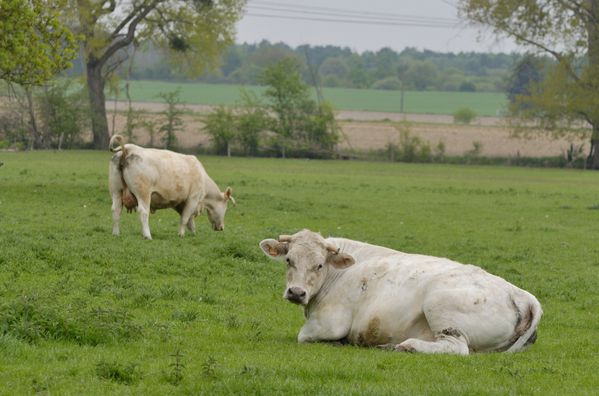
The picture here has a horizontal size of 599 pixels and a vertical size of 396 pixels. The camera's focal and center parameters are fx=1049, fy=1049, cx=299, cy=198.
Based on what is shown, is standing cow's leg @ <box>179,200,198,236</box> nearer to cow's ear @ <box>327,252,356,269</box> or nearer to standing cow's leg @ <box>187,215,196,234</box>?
standing cow's leg @ <box>187,215,196,234</box>

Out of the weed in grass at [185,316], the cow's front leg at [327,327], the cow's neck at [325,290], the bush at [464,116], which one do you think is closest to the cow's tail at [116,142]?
the weed in grass at [185,316]

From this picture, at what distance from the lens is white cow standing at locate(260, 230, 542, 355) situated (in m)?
11.0

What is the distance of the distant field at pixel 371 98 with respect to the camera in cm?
13588

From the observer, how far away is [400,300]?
11523 mm

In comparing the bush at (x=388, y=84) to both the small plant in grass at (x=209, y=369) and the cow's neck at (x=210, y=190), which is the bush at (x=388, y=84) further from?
the small plant in grass at (x=209, y=369)

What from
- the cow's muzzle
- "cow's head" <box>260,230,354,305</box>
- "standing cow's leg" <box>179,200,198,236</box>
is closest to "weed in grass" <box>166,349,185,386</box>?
the cow's muzzle

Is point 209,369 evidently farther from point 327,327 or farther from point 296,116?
point 296,116

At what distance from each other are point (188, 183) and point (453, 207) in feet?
47.9

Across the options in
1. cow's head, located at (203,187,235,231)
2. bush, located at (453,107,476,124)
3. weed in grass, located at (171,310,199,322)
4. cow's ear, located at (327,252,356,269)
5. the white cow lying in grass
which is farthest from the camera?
bush, located at (453,107,476,124)

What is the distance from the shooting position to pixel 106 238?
2027cm

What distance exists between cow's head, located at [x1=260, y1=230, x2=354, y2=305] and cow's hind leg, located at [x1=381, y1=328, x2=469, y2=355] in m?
1.29

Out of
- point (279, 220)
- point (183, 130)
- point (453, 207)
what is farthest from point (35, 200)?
point (183, 130)

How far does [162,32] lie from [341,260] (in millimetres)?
61440

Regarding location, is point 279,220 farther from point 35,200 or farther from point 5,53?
point 5,53
